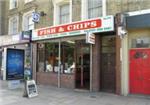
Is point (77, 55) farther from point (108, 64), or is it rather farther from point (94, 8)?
point (94, 8)

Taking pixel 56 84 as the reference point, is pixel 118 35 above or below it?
above

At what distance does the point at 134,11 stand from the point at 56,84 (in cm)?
644

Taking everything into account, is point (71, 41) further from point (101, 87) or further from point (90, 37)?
point (101, 87)

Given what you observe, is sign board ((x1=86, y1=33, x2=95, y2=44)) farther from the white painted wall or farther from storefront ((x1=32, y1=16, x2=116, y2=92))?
the white painted wall

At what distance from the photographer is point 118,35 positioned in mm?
11062

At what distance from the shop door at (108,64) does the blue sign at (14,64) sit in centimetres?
444

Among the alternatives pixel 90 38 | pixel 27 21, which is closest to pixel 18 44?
pixel 27 21

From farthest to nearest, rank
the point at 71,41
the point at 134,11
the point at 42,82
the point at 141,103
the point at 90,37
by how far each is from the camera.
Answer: the point at 42,82, the point at 71,41, the point at 90,37, the point at 134,11, the point at 141,103

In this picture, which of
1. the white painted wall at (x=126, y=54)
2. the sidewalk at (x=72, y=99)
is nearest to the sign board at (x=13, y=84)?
the sidewalk at (x=72, y=99)

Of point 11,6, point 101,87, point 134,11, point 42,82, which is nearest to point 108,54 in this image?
point 101,87

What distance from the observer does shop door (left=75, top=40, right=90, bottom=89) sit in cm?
1281

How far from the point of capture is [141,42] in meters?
10.9

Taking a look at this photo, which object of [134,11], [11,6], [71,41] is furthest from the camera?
[11,6]

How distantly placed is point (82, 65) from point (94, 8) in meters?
3.33
